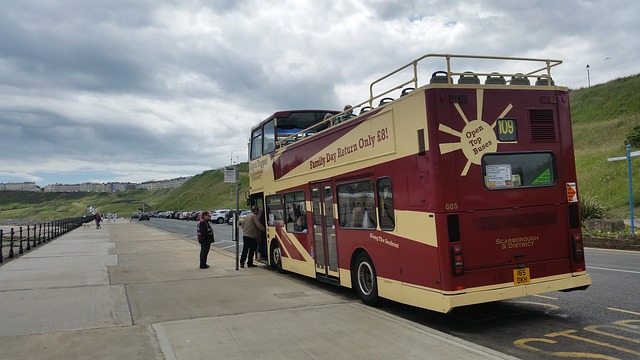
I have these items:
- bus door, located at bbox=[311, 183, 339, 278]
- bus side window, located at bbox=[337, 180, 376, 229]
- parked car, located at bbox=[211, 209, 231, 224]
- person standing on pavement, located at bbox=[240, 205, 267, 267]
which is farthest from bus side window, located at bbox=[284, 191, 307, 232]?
parked car, located at bbox=[211, 209, 231, 224]

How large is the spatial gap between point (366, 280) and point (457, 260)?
2.35 metres

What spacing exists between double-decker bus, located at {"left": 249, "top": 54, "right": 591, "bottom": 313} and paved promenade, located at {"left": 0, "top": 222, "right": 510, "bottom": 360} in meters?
0.79

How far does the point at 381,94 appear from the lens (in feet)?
23.5

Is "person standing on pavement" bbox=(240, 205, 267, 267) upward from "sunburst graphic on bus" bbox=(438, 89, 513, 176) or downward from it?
downward

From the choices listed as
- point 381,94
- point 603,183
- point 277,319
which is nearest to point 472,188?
point 381,94

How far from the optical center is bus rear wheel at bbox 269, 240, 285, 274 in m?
11.9

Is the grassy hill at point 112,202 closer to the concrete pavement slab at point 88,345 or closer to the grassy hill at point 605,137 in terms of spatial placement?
the grassy hill at point 605,137

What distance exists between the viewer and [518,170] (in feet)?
21.0

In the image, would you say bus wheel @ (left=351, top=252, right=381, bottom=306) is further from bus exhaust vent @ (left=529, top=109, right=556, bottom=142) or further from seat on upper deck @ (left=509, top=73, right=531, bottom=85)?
seat on upper deck @ (left=509, top=73, right=531, bottom=85)

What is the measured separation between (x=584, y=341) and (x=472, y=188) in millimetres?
2130

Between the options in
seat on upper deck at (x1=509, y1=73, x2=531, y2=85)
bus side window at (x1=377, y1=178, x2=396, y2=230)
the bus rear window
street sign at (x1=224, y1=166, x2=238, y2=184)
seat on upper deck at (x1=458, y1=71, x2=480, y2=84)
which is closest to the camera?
the bus rear window

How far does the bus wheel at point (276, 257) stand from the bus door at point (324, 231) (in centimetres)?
247

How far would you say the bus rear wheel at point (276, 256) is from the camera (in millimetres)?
11930

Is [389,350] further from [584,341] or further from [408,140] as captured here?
[408,140]
